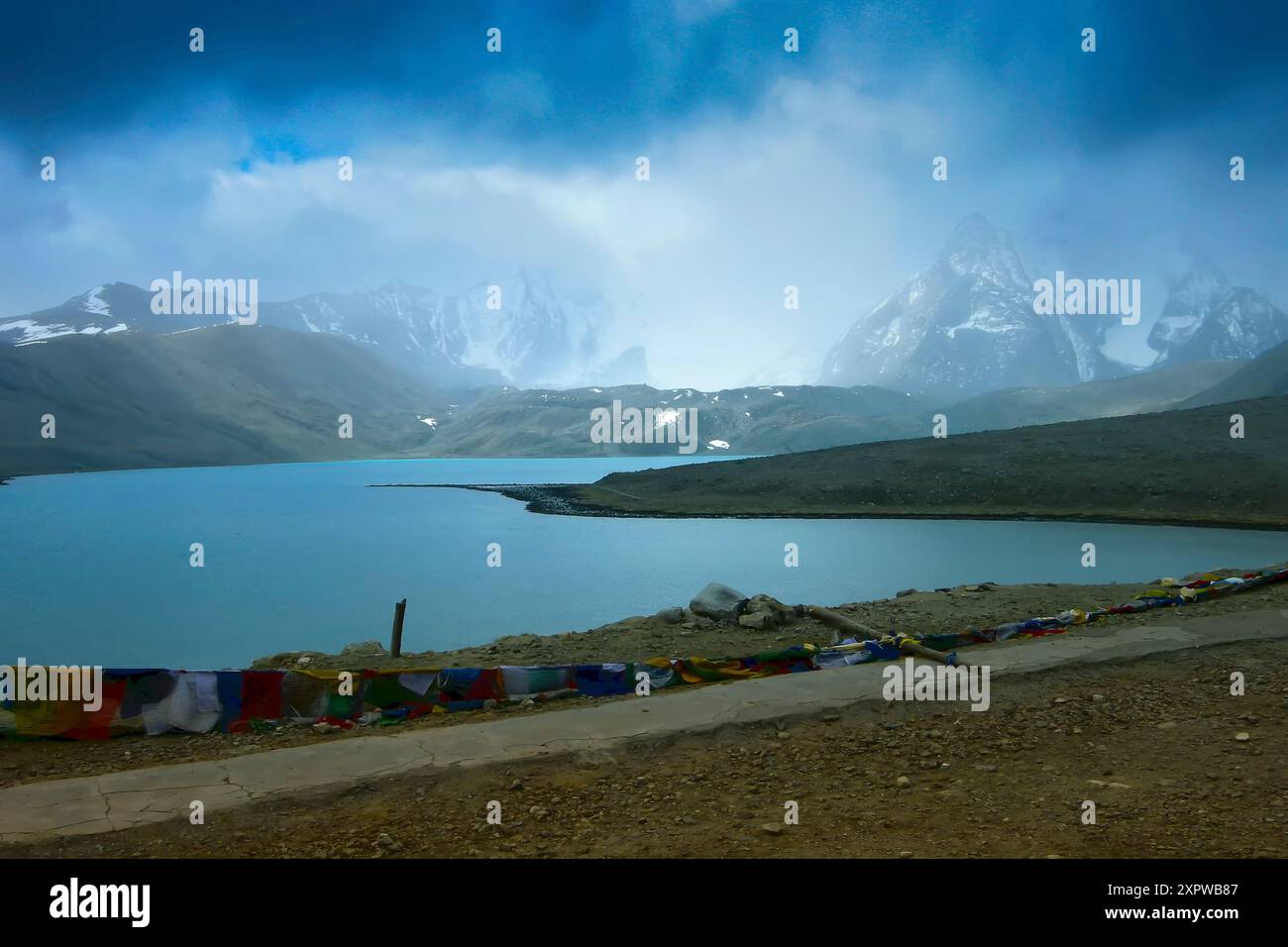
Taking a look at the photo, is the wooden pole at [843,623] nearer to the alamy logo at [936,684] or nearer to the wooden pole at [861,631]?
the wooden pole at [861,631]

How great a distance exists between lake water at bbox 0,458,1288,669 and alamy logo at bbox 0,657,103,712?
31.1 feet

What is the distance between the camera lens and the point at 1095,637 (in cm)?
1257

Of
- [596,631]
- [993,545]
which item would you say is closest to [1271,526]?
[993,545]

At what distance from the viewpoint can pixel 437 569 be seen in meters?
36.2

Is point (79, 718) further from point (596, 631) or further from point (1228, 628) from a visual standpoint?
point (1228, 628)

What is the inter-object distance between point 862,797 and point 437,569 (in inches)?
1238

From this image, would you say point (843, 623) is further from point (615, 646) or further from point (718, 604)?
point (615, 646)

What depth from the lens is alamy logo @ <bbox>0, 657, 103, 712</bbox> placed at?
30.6ft

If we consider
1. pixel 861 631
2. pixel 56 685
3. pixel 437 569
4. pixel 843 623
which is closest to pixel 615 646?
pixel 843 623
